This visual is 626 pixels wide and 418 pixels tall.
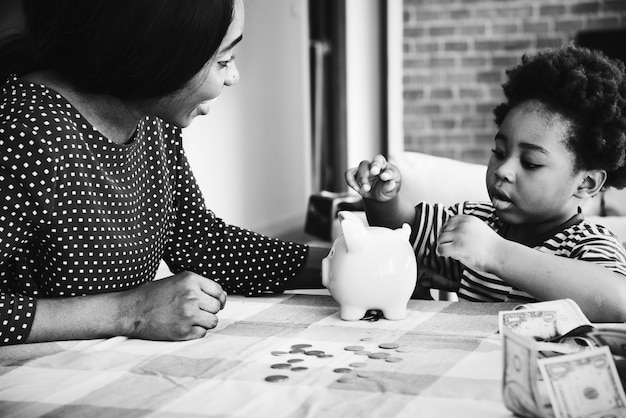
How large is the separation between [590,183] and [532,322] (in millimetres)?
525

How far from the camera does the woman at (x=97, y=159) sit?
0.99 m

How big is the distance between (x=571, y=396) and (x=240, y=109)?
12.9ft

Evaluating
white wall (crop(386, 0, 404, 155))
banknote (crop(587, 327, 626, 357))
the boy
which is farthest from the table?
white wall (crop(386, 0, 404, 155))

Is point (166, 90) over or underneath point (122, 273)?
over

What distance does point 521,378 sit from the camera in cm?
68

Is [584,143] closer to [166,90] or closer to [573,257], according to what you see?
[573,257]

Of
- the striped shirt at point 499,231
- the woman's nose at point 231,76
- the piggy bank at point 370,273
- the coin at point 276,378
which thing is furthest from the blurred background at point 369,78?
the coin at point 276,378

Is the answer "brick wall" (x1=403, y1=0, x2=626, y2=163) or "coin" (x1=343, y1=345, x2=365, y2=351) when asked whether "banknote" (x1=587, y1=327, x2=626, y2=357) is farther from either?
"brick wall" (x1=403, y1=0, x2=626, y2=163)

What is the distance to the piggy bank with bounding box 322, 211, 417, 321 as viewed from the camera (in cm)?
105

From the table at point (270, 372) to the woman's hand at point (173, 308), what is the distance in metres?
0.02

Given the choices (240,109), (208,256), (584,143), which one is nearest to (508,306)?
(584,143)

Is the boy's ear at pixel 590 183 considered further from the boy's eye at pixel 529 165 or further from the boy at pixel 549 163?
the boy's eye at pixel 529 165

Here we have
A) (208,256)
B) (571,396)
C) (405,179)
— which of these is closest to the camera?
(571,396)

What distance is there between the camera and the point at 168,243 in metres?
1.32
